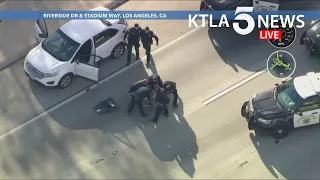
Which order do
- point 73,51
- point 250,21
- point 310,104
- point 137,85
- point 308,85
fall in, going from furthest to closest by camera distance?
point 250,21
point 73,51
point 137,85
point 308,85
point 310,104

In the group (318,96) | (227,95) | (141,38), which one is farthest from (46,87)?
(318,96)

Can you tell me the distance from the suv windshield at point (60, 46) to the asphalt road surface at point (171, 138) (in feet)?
4.72

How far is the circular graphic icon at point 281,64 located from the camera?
19.4 meters

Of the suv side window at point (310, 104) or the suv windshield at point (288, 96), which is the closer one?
the suv side window at point (310, 104)

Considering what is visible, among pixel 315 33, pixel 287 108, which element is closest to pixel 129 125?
pixel 287 108

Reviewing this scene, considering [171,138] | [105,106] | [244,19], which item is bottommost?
[171,138]

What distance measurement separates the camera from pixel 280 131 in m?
16.8

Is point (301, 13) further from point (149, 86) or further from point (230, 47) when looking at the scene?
point (149, 86)

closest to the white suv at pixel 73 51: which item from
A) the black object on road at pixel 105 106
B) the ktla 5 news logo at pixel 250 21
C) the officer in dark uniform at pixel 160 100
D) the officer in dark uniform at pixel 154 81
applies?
the black object on road at pixel 105 106

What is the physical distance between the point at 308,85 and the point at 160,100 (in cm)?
468

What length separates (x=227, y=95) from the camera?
1875 cm

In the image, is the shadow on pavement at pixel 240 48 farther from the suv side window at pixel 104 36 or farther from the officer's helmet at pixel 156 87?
the suv side window at pixel 104 36

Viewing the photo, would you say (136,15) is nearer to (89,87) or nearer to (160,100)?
(89,87)

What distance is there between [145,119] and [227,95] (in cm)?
300
